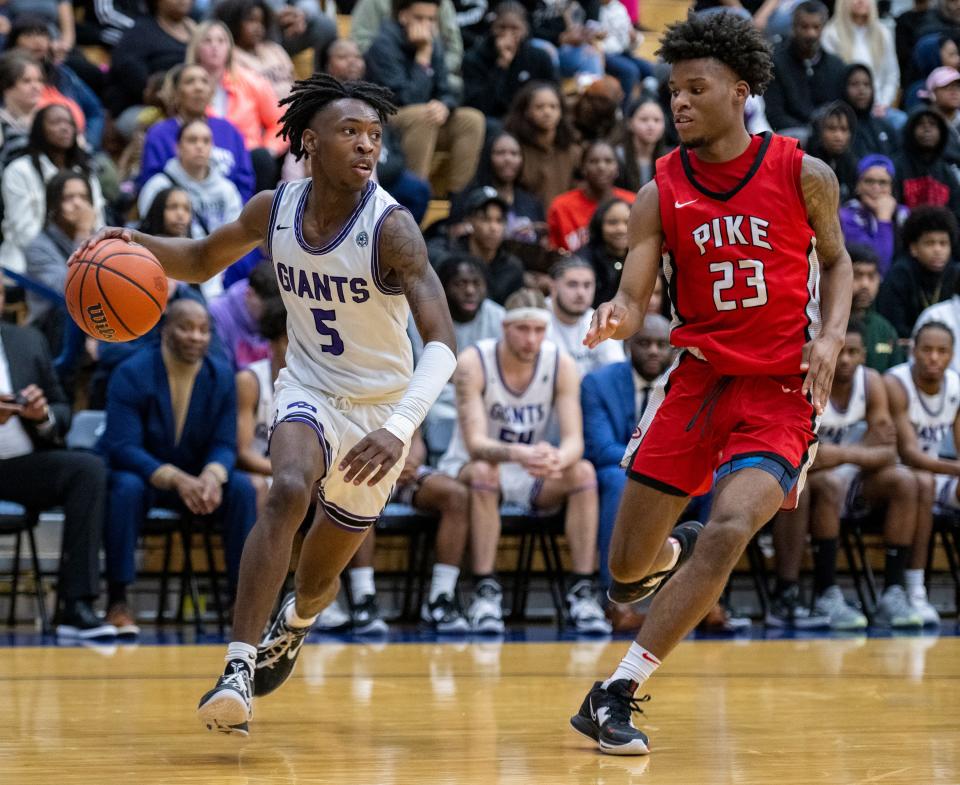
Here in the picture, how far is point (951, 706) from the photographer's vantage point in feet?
Result: 17.5

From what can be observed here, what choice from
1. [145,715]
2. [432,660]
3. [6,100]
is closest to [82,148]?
[6,100]

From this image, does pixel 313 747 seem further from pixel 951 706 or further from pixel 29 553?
pixel 29 553

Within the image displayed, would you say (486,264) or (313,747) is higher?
(486,264)

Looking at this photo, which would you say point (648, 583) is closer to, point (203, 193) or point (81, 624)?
point (81, 624)

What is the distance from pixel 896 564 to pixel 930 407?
1.01 metres

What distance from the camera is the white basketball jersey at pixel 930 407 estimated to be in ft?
29.2

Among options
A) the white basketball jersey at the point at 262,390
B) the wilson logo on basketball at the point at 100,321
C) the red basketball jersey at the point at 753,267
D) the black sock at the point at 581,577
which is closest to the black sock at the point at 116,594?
the white basketball jersey at the point at 262,390

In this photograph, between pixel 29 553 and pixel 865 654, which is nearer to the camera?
pixel 865 654

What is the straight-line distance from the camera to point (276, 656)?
5.03m

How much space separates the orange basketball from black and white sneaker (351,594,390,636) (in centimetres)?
331

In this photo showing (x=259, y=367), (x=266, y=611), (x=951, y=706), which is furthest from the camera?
(x=259, y=367)

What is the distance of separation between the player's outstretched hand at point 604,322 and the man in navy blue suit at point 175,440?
361 centimetres

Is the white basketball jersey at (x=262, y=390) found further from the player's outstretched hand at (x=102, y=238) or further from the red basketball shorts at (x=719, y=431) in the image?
the red basketball shorts at (x=719, y=431)

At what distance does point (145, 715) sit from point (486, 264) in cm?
500
